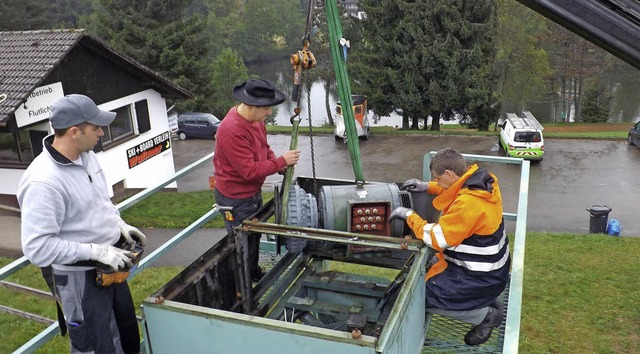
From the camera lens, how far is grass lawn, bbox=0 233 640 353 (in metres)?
8.00

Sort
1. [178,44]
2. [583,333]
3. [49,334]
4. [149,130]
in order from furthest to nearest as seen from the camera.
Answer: [178,44] → [149,130] → [583,333] → [49,334]

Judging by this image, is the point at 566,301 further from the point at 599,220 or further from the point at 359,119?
the point at 359,119

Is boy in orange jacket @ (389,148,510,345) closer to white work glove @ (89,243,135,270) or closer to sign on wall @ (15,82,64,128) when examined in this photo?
white work glove @ (89,243,135,270)

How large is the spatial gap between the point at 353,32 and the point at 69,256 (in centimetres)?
2999

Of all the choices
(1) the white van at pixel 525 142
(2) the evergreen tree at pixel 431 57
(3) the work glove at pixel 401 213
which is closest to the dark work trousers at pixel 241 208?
(3) the work glove at pixel 401 213

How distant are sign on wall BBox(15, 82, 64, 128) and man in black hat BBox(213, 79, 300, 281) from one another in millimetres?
10112

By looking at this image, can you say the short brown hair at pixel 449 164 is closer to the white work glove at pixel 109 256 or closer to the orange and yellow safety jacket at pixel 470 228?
the orange and yellow safety jacket at pixel 470 228

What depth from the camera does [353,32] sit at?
103 ft

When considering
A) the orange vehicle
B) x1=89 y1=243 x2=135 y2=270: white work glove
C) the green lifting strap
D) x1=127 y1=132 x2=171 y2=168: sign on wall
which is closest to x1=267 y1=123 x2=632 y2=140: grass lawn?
the orange vehicle

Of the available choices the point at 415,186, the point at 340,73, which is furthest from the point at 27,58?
the point at 415,186

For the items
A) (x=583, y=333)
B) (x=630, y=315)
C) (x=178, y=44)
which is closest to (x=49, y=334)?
(x=583, y=333)

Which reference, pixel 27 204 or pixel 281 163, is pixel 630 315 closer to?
pixel 281 163

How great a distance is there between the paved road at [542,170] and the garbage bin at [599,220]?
2.69 feet

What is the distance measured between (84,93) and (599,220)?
44.8 feet
